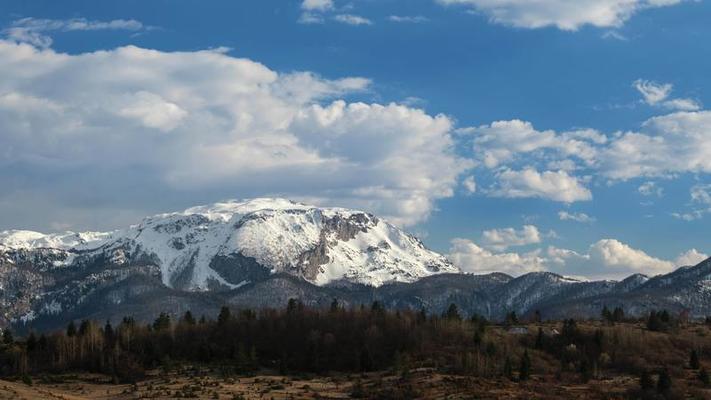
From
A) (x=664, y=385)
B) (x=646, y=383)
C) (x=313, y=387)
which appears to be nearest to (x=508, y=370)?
(x=646, y=383)

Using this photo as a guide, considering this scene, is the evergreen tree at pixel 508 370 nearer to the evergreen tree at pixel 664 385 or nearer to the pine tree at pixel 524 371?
the pine tree at pixel 524 371

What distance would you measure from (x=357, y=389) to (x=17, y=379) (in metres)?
62.0

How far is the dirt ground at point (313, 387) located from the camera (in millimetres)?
128750

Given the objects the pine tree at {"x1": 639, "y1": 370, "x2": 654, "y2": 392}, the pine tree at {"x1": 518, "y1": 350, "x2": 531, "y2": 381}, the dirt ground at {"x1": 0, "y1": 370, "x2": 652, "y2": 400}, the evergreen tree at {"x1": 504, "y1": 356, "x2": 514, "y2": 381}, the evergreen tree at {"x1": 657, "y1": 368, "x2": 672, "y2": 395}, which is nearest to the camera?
the dirt ground at {"x1": 0, "y1": 370, "x2": 652, "y2": 400}

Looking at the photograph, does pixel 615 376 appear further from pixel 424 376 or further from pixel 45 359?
pixel 45 359

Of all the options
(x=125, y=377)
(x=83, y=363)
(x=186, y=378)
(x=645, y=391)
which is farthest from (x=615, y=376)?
(x=83, y=363)

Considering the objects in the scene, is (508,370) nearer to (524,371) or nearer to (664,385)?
(524,371)

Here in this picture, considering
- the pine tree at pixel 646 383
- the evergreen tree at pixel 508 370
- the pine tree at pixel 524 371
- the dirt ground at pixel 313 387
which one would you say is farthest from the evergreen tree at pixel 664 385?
the evergreen tree at pixel 508 370

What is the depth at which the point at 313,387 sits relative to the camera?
14875 cm

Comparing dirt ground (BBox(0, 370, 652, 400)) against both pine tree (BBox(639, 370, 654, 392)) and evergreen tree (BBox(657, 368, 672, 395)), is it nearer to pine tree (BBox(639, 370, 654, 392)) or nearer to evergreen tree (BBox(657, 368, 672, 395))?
pine tree (BBox(639, 370, 654, 392))

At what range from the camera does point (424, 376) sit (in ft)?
514

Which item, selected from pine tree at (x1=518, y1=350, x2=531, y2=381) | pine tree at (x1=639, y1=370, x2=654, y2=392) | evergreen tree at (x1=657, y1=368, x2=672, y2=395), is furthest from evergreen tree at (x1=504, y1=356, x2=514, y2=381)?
evergreen tree at (x1=657, y1=368, x2=672, y2=395)

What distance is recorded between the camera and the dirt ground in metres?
129

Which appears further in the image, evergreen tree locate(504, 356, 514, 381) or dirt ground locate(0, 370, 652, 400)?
evergreen tree locate(504, 356, 514, 381)
